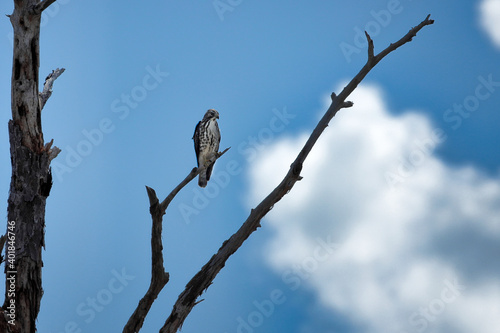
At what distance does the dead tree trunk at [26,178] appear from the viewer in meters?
5.62

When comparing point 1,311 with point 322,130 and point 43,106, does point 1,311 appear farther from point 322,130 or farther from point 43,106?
point 322,130

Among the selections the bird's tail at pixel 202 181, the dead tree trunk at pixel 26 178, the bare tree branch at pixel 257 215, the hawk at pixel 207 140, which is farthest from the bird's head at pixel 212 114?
the bare tree branch at pixel 257 215

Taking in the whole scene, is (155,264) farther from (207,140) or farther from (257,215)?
(207,140)

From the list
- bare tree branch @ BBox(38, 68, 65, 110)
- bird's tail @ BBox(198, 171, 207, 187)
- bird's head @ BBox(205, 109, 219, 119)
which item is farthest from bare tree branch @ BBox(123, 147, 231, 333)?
bird's head @ BBox(205, 109, 219, 119)

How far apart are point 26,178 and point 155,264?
1.65m

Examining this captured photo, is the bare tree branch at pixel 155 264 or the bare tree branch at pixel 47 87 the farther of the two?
the bare tree branch at pixel 47 87

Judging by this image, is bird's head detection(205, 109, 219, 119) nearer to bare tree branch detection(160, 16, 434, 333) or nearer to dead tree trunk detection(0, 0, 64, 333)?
dead tree trunk detection(0, 0, 64, 333)

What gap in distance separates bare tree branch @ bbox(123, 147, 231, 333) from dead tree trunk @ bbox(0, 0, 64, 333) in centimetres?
101

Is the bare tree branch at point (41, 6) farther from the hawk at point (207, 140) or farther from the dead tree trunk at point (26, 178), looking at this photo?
the hawk at point (207, 140)

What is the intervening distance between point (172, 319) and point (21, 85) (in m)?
2.81

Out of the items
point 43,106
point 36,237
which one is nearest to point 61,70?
point 43,106

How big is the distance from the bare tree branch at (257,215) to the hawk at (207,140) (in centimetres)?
560

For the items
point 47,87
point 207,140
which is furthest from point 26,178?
point 207,140

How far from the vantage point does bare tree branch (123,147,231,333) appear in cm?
522
